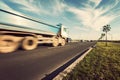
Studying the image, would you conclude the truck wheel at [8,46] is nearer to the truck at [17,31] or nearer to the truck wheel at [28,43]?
the truck at [17,31]

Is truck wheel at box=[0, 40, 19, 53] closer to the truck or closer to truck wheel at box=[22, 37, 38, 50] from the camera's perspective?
the truck

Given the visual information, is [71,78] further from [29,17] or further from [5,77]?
[29,17]

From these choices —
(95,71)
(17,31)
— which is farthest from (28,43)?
(95,71)

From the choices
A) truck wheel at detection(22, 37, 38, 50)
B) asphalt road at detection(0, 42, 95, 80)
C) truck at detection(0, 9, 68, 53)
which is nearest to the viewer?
asphalt road at detection(0, 42, 95, 80)

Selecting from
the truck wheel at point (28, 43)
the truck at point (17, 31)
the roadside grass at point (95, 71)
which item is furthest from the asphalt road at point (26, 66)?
the truck wheel at point (28, 43)

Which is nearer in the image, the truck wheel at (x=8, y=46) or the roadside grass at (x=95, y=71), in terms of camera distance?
the roadside grass at (x=95, y=71)

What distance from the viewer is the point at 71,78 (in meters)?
4.52

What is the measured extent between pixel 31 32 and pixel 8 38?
2.99 m

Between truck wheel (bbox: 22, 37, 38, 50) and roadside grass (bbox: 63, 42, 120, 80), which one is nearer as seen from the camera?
roadside grass (bbox: 63, 42, 120, 80)

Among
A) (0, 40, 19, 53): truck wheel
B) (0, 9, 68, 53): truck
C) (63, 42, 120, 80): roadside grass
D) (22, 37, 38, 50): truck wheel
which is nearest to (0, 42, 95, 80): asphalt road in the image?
(0, 40, 19, 53): truck wheel

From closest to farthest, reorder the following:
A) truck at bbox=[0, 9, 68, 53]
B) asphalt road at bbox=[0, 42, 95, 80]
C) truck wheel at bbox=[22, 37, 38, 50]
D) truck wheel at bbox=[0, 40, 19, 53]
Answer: asphalt road at bbox=[0, 42, 95, 80], truck wheel at bbox=[0, 40, 19, 53], truck at bbox=[0, 9, 68, 53], truck wheel at bbox=[22, 37, 38, 50]

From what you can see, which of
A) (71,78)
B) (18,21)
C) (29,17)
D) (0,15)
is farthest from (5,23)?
(71,78)

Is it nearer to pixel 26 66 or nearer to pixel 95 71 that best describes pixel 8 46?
pixel 26 66

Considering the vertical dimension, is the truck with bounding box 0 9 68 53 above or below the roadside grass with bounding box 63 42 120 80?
above
